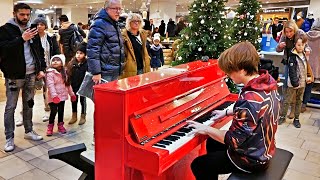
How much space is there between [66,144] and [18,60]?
3.74 ft

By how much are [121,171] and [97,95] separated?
453 millimetres

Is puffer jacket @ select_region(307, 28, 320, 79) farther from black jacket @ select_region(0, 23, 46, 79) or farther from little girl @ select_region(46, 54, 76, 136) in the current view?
black jacket @ select_region(0, 23, 46, 79)

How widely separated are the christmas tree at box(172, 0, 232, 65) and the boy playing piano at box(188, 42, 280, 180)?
276 centimetres

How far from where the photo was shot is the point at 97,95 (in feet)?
5.18

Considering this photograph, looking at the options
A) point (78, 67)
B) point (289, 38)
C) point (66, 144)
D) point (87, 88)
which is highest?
point (289, 38)

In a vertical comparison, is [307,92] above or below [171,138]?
below

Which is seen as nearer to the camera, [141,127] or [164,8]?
[141,127]

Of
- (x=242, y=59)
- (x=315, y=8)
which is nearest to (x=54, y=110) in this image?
(x=242, y=59)

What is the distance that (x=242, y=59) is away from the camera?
162 cm

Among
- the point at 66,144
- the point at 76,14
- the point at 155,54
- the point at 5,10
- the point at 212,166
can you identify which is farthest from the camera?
the point at 76,14

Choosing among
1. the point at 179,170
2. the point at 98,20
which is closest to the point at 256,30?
the point at 98,20

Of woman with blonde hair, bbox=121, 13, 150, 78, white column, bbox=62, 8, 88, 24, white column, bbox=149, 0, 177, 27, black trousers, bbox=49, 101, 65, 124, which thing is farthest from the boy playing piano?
white column, bbox=62, 8, 88, 24

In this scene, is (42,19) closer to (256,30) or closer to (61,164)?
(61,164)

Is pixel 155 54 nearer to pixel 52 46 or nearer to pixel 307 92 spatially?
pixel 52 46
